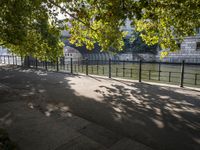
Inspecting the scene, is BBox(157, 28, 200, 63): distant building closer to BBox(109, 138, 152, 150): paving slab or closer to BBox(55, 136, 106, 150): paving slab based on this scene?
→ BBox(109, 138, 152, 150): paving slab

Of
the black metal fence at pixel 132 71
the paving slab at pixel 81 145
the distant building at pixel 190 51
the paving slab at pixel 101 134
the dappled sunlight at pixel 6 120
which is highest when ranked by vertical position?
the distant building at pixel 190 51

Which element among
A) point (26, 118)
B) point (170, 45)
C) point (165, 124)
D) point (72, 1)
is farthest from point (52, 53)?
point (165, 124)

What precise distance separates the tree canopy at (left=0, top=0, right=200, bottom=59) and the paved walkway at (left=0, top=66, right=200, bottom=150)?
3.18 meters

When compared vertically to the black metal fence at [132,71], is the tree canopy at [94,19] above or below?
above

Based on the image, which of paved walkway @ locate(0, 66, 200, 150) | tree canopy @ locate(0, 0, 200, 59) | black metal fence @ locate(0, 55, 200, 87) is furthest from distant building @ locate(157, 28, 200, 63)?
paved walkway @ locate(0, 66, 200, 150)

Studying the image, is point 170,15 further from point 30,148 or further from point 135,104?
point 30,148

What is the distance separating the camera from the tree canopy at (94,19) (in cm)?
617

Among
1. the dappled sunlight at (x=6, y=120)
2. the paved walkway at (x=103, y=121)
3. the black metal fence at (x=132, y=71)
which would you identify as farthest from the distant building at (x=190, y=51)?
the dappled sunlight at (x=6, y=120)

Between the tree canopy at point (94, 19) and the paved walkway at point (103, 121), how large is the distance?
3179mm

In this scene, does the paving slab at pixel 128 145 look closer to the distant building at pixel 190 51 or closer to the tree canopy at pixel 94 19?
the tree canopy at pixel 94 19

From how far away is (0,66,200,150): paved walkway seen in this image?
3819 millimetres

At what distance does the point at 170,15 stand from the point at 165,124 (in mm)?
5408

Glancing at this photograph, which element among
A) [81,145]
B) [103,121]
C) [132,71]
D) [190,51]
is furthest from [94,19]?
[190,51]

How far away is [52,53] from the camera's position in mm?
10109
